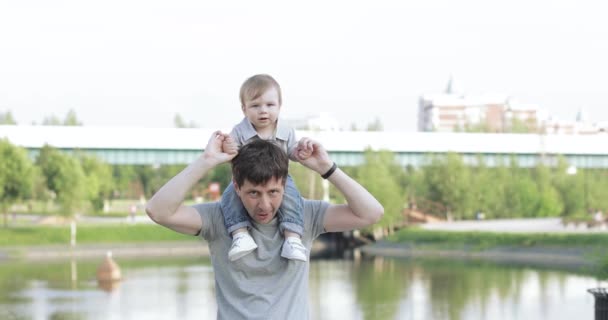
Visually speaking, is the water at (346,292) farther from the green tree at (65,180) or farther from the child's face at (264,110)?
the child's face at (264,110)

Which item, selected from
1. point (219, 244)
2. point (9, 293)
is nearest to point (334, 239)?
point (9, 293)

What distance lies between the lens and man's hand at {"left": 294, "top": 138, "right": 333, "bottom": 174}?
2977 mm

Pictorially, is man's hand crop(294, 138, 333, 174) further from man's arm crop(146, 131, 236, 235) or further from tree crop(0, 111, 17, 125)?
tree crop(0, 111, 17, 125)

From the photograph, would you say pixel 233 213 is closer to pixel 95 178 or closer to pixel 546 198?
pixel 95 178

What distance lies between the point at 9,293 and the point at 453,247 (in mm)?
18716

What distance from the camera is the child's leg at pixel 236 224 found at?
286 centimetres

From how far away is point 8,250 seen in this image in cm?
3872

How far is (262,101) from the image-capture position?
3420 mm

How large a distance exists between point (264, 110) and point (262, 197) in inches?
23.7

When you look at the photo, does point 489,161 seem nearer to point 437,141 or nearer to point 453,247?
point 437,141

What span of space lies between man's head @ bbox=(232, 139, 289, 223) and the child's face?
0.52 metres

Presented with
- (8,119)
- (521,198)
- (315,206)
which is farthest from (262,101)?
(8,119)

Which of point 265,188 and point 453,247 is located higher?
point 265,188

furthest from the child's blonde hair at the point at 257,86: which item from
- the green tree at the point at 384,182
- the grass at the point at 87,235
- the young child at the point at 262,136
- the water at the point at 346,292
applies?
the green tree at the point at 384,182
